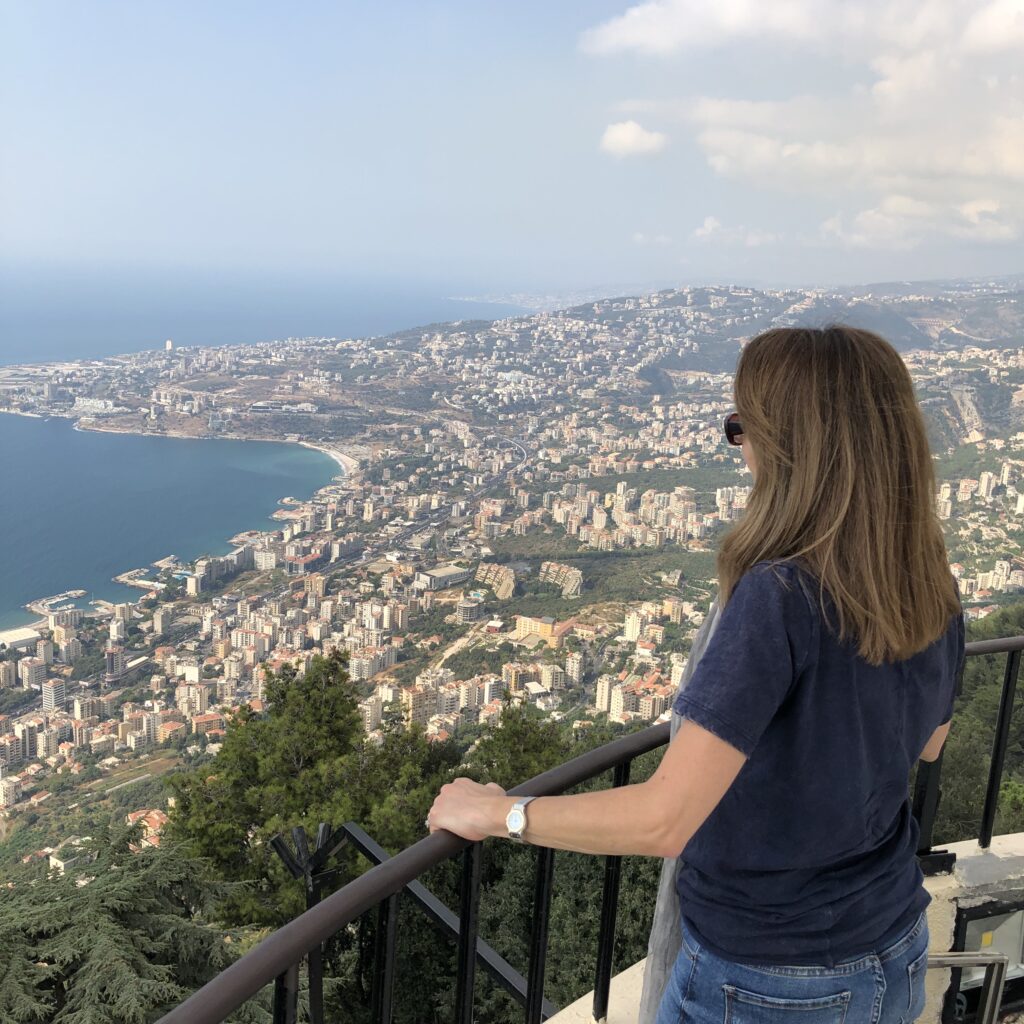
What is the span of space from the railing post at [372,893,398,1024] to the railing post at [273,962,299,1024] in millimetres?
150

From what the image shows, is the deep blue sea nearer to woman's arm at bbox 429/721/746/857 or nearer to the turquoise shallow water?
the turquoise shallow water

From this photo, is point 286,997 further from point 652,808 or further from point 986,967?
point 986,967

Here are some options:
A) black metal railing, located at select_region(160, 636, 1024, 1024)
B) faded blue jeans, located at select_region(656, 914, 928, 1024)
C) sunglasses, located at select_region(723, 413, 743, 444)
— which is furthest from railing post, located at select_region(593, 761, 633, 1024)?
sunglasses, located at select_region(723, 413, 743, 444)

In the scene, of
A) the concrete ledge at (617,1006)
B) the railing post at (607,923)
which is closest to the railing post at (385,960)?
the railing post at (607,923)

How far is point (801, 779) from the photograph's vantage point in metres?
0.92

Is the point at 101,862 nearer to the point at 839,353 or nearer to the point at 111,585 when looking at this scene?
the point at 839,353

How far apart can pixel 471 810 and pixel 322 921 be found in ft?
0.68

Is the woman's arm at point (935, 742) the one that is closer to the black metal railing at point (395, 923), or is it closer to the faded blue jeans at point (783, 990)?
the black metal railing at point (395, 923)

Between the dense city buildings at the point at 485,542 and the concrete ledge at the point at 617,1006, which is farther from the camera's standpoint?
the dense city buildings at the point at 485,542

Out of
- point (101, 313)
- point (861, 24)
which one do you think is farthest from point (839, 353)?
point (101, 313)

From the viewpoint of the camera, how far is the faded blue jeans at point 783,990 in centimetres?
98

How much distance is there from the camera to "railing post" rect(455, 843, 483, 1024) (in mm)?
1132

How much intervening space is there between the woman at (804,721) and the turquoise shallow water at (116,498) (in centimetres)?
3969

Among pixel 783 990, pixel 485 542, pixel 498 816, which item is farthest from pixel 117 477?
pixel 783 990
